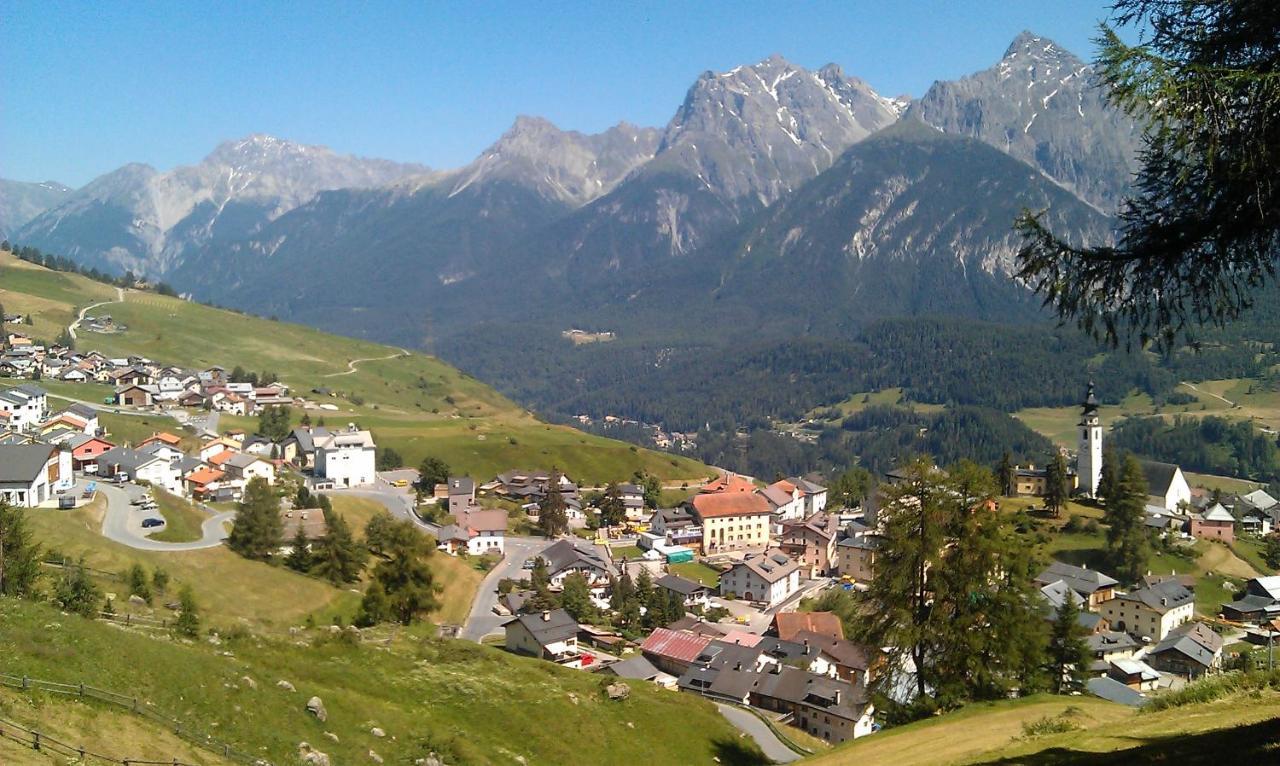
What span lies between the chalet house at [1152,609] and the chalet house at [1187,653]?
426 cm

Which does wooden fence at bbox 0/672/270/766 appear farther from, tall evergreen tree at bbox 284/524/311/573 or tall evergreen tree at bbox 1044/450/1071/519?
tall evergreen tree at bbox 1044/450/1071/519

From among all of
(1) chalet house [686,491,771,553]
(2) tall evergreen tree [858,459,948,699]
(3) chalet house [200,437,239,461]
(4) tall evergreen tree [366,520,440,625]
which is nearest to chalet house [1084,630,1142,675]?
(1) chalet house [686,491,771,553]

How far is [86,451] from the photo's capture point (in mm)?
66562

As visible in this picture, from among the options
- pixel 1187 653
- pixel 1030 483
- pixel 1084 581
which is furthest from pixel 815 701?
pixel 1030 483

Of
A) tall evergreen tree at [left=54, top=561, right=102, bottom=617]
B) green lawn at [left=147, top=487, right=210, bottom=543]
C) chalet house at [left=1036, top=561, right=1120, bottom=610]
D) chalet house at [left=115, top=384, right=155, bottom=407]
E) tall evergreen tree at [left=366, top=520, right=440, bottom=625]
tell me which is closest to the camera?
tall evergreen tree at [left=54, top=561, right=102, bottom=617]

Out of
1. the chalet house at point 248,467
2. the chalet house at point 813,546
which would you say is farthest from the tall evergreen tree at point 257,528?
the chalet house at point 813,546

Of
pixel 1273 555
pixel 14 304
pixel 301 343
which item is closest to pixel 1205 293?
pixel 1273 555

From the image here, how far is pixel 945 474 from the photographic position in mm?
23438

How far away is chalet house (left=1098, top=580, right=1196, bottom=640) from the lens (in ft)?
213

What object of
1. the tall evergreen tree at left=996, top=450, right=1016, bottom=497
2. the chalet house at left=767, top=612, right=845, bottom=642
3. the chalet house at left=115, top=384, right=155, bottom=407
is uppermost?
the chalet house at left=115, top=384, right=155, bottom=407

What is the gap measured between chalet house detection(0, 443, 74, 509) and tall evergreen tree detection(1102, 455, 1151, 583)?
7563cm

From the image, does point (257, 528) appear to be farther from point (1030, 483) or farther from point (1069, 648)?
point (1030, 483)

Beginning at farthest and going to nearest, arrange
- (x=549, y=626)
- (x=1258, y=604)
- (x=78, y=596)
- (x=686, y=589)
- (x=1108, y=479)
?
(x=1108, y=479) → (x=686, y=589) → (x=1258, y=604) → (x=549, y=626) → (x=78, y=596)

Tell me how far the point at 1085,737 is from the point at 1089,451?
81701mm
